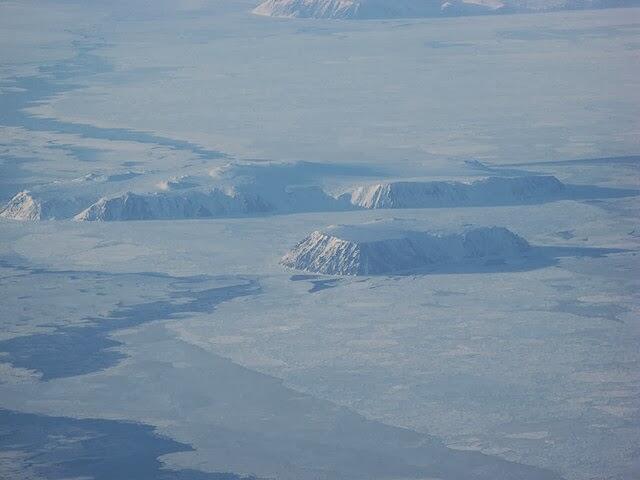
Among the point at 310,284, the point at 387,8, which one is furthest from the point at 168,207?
the point at 387,8

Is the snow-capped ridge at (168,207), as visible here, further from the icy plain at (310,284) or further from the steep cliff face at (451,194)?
the steep cliff face at (451,194)

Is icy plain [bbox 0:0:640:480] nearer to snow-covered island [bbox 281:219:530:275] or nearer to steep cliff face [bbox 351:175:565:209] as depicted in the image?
steep cliff face [bbox 351:175:565:209]

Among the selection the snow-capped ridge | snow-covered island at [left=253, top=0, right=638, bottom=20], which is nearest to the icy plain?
the snow-capped ridge

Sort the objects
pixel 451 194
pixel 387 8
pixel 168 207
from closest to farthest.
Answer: pixel 168 207 < pixel 451 194 < pixel 387 8

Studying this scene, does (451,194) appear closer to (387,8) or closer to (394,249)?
(394,249)

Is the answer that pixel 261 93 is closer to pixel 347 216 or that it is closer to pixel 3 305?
pixel 347 216
